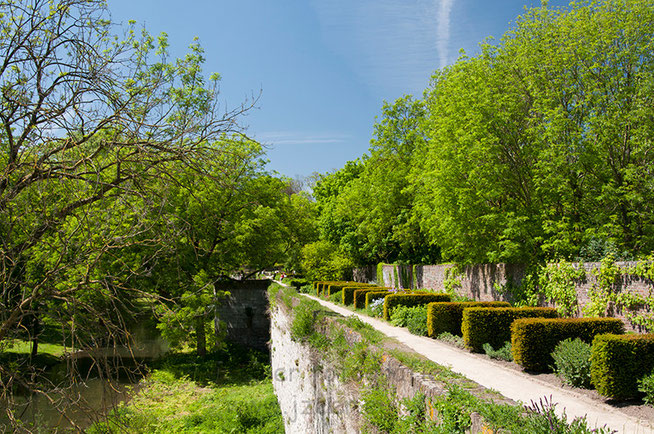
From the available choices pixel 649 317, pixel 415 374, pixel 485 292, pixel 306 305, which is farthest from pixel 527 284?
pixel 415 374

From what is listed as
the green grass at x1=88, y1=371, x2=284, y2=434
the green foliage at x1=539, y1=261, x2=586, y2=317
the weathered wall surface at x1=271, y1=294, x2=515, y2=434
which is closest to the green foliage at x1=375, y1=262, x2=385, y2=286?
the green grass at x1=88, y1=371, x2=284, y2=434

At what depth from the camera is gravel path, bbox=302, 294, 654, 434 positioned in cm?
599

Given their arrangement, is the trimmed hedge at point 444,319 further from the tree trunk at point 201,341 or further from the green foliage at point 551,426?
the tree trunk at point 201,341

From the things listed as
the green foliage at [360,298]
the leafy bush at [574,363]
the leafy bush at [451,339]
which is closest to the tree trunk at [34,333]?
the leafy bush at [574,363]

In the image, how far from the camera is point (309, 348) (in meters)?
9.79

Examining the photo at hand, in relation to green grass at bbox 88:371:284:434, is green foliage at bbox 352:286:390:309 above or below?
above

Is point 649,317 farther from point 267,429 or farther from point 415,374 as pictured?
point 267,429

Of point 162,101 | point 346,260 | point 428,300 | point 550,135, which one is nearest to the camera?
point 162,101

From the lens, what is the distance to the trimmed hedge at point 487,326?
10.7 m

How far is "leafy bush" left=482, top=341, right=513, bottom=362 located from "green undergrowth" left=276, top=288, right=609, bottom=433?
3.46 m

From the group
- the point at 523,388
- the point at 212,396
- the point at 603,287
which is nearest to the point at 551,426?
the point at 523,388

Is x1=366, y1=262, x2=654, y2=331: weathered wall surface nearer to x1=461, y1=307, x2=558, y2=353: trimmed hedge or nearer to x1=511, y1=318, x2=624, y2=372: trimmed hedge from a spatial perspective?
x1=511, y1=318, x2=624, y2=372: trimmed hedge

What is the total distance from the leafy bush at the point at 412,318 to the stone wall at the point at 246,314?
12658mm

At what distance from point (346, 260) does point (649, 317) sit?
73.5 ft
